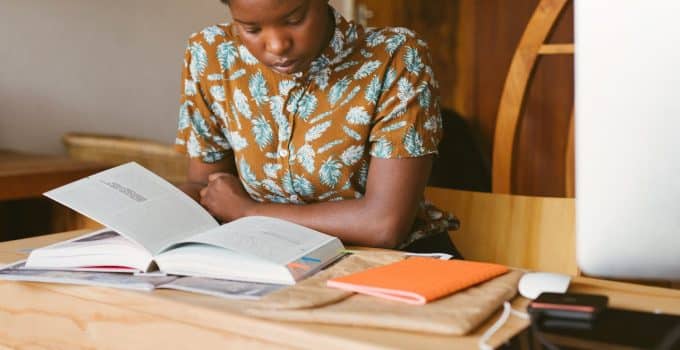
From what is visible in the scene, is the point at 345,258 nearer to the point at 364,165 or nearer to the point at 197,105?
the point at 364,165

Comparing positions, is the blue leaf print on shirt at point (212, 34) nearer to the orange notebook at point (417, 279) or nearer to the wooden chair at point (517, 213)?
the wooden chair at point (517, 213)

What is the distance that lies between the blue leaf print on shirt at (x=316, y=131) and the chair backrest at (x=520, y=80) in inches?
20.0

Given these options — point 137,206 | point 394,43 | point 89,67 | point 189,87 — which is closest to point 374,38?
point 394,43

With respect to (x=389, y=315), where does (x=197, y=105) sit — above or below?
above

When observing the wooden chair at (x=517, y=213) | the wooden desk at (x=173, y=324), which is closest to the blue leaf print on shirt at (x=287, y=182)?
the wooden chair at (x=517, y=213)

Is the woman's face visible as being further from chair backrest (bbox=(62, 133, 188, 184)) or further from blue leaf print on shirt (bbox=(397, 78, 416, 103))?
chair backrest (bbox=(62, 133, 188, 184))

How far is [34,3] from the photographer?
2215mm

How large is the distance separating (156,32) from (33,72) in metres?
0.46

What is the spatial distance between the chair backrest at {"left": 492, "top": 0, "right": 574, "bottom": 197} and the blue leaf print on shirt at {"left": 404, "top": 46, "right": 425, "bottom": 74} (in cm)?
38

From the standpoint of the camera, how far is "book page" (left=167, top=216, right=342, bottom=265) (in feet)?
3.20

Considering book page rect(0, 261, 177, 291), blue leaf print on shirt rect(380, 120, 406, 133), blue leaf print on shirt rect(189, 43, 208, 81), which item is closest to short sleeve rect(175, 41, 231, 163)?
blue leaf print on shirt rect(189, 43, 208, 81)

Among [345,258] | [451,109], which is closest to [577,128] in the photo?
[345,258]

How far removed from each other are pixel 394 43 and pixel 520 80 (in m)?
0.42

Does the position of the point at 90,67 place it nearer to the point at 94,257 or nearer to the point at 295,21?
the point at 295,21
